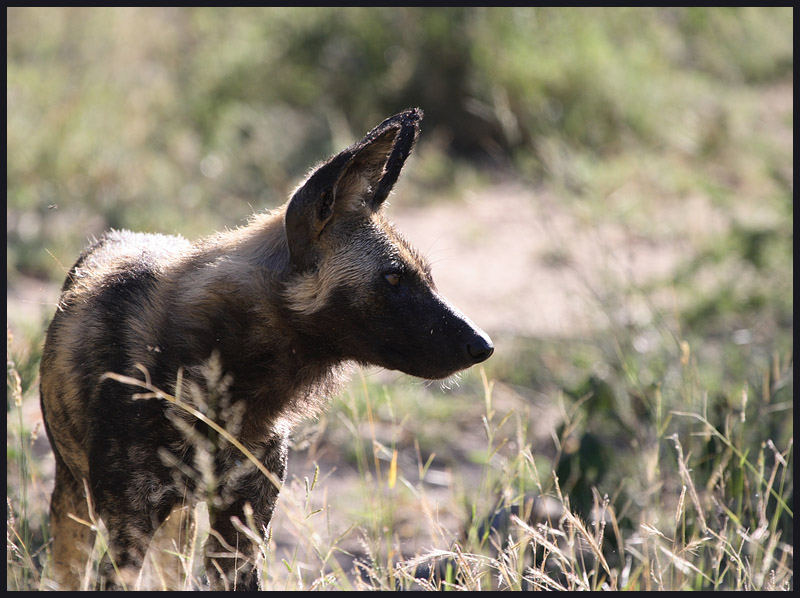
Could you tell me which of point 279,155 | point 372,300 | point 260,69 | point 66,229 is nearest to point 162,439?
point 372,300

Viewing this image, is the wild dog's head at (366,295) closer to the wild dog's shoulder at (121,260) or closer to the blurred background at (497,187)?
the wild dog's shoulder at (121,260)

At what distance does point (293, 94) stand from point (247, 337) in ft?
23.9

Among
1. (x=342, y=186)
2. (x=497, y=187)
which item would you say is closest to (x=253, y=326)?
(x=342, y=186)

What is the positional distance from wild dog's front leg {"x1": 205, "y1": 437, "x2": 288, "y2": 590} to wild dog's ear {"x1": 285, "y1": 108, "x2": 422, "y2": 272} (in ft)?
2.07

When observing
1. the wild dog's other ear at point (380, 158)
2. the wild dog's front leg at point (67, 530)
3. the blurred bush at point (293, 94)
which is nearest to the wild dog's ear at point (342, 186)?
the wild dog's other ear at point (380, 158)

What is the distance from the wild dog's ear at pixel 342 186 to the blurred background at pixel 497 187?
4.28 feet

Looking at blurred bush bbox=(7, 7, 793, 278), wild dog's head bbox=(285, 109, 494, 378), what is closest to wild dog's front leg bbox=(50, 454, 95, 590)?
wild dog's head bbox=(285, 109, 494, 378)

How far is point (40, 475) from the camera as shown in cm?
417

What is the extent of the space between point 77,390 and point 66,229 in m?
4.36

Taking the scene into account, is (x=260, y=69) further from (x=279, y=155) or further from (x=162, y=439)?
(x=162, y=439)

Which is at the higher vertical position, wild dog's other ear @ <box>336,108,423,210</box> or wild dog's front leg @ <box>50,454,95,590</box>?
wild dog's other ear @ <box>336,108,423,210</box>

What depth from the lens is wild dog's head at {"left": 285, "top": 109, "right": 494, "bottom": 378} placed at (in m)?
2.89

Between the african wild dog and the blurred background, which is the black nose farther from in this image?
the blurred background

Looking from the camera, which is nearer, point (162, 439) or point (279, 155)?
point (162, 439)
